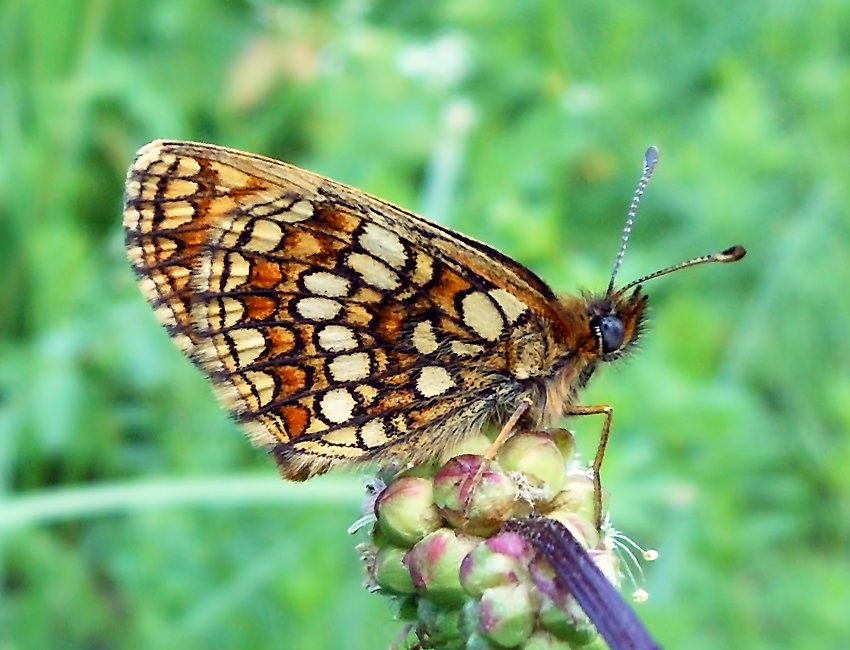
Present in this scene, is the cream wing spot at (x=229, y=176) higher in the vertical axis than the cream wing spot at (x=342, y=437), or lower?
higher

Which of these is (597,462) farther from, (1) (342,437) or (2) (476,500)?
(1) (342,437)

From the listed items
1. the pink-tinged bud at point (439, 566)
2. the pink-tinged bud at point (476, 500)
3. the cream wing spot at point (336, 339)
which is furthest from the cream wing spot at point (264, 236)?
the pink-tinged bud at point (439, 566)

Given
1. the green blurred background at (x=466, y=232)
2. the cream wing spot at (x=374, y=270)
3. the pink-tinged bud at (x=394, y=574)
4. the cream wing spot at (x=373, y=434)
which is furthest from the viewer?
the green blurred background at (x=466, y=232)

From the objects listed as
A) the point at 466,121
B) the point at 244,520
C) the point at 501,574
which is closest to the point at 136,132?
the point at 466,121

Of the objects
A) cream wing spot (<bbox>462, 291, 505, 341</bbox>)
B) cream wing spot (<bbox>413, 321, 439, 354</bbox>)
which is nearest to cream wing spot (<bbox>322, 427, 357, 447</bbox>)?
cream wing spot (<bbox>413, 321, 439, 354</bbox>)

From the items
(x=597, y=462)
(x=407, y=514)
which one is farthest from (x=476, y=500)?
(x=597, y=462)

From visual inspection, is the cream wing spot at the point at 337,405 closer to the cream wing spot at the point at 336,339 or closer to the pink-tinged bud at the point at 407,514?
the cream wing spot at the point at 336,339
